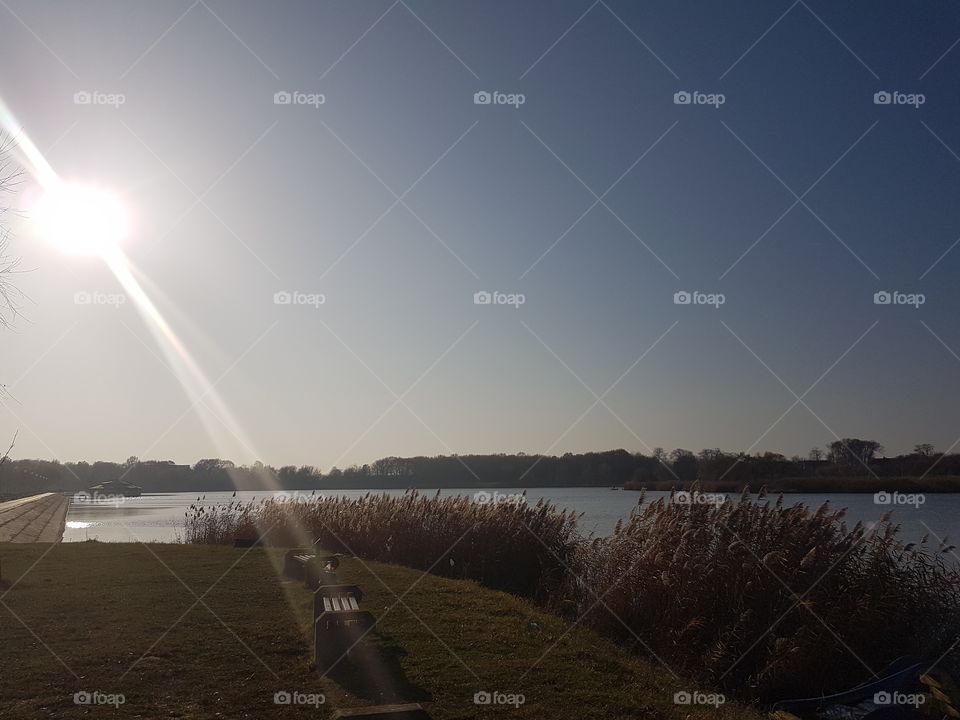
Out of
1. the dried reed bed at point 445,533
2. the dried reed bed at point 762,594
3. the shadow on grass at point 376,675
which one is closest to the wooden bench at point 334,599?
the shadow on grass at point 376,675

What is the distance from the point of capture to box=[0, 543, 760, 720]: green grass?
6258mm

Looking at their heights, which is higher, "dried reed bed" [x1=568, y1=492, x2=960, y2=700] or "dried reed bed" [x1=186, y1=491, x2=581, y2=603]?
"dried reed bed" [x1=186, y1=491, x2=581, y2=603]

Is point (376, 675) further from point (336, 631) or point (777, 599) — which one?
point (777, 599)

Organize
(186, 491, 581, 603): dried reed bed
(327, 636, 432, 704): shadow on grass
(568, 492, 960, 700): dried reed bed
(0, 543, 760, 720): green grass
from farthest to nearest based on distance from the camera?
(186, 491, 581, 603): dried reed bed < (568, 492, 960, 700): dried reed bed < (327, 636, 432, 704): shadow on grass < (0, 543, 760, 720): green grass

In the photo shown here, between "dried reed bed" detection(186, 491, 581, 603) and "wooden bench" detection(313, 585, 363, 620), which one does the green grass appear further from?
"dried reed bed" detection(186, 491, 581, 603)

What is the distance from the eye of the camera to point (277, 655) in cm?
776

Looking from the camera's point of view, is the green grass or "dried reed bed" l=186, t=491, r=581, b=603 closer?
the green grass

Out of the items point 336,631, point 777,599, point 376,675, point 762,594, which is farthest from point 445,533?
point 376,675

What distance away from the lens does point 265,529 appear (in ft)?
66.9

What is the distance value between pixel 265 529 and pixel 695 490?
13.2 metres

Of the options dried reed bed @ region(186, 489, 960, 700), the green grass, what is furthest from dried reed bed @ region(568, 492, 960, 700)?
the green grass

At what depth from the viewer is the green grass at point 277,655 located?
6258mm

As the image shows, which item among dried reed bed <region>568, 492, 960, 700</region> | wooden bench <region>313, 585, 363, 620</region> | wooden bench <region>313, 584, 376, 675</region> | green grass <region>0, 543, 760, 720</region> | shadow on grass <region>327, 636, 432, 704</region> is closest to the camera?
green grass <region>0, 543, 760, 720</region>

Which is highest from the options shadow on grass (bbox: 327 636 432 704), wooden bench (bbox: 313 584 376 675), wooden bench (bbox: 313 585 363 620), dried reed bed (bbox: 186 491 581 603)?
dried reed bed (bbox: 186 491 581 603)
